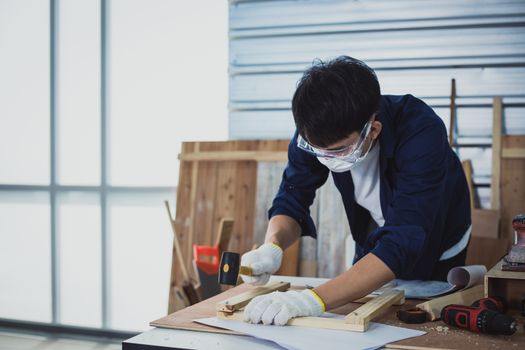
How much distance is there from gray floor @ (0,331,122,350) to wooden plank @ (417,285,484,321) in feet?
10.6

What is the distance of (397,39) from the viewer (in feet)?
13.2

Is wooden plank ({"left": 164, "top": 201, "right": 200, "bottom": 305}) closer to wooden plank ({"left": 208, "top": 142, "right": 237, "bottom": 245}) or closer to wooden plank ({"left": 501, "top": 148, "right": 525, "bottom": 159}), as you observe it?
wooden plank ({"left": 208, "top": 142, "right": 237, "bottom": 245})

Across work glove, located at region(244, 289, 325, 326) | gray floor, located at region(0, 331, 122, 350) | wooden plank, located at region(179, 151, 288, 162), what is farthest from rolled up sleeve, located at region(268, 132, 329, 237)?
gray floor, located at region(0, 331, 122, 350)

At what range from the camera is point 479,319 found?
58.4 inches

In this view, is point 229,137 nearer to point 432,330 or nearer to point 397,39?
point 397,39

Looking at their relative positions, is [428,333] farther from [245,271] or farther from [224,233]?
[224,233]

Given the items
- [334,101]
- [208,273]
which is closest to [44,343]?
[208,273]

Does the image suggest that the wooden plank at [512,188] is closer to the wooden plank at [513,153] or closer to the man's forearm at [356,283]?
the wooden plank at [513,153]

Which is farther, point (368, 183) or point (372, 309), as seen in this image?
point (368, 183)

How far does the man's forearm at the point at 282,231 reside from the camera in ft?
7.02

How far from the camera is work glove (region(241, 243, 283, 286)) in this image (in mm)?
1947

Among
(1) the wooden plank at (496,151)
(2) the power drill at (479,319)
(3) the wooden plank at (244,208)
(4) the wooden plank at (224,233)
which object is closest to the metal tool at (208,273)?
(4) the wooden plank at (224,233)

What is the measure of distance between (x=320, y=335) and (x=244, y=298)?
33 cm

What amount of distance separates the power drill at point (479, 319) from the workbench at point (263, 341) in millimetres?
16
